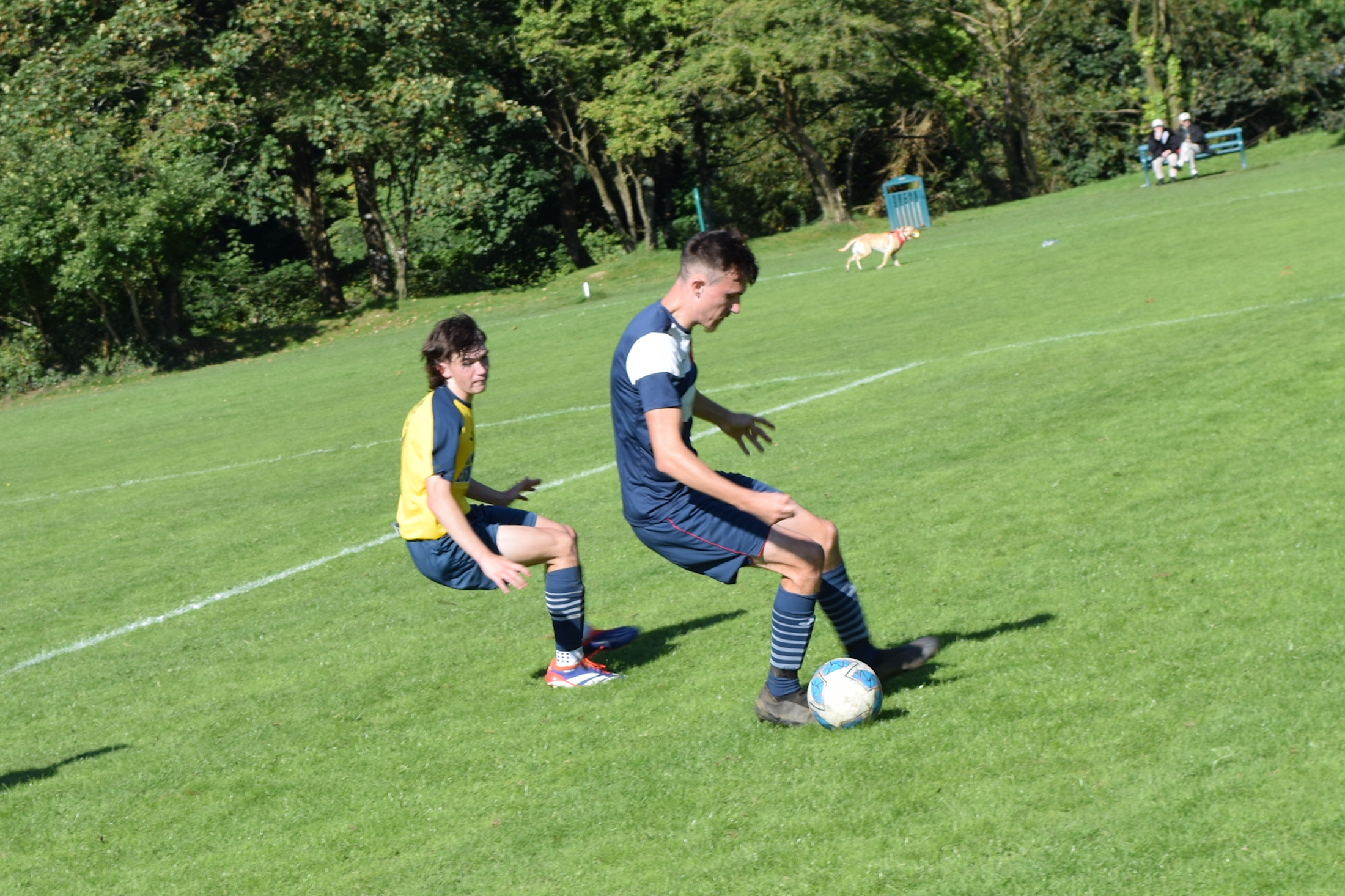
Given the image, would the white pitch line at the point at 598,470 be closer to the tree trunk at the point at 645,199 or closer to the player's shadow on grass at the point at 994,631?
the player's shadow on grass at the point at 994,631

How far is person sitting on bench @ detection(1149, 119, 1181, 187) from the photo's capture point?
3450cm

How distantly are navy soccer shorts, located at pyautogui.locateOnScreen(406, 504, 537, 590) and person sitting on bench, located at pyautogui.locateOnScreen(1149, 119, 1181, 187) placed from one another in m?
31.7

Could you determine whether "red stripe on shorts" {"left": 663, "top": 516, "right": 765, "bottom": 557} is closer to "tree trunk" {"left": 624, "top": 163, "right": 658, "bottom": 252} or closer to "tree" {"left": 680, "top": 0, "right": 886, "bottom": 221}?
"tree" {"left": 680, "top": 0, "right": 886, "bottom": 221}

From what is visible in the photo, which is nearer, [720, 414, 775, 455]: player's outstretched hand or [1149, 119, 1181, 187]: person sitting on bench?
[720, 414, 775, 455]: player's outstretched hand

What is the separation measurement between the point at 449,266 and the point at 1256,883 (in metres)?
43.2

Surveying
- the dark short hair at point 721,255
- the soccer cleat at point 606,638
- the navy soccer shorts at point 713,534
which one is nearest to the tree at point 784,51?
the soccer cleat at point 606,638

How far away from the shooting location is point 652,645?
6.89 meters

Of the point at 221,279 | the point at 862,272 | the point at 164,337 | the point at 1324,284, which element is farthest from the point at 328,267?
the point at 1324,284

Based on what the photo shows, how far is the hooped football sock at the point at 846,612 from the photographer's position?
5.72m

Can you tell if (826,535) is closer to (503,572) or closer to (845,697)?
(845,697)

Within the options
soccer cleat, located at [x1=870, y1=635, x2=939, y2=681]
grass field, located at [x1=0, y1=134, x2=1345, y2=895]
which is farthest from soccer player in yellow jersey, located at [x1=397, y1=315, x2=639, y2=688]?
soccer cleat, located at [x1=870, y1=635, x2=939, y2=681]

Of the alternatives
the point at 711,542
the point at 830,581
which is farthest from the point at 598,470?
the point at 711,542

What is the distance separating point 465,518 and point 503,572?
2.14 feet

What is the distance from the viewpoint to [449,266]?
45.3m
